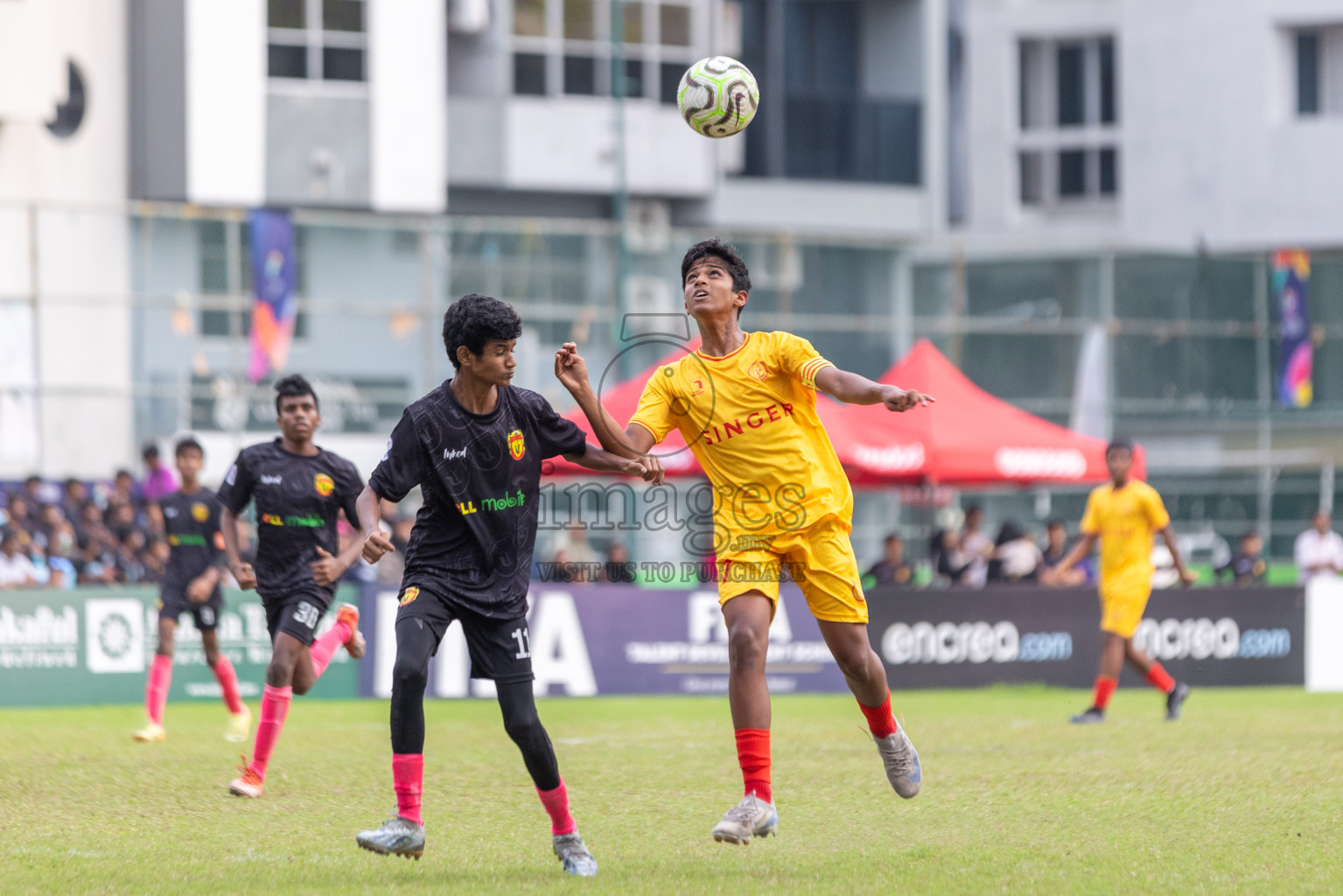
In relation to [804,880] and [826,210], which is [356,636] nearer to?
[804,880]

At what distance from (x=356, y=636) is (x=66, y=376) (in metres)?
18.4

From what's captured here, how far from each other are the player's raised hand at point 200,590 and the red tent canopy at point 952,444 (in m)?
8.18

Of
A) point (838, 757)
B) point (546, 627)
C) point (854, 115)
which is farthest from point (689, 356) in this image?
point (854, 115)

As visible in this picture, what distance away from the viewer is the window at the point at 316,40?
3125 centimetres

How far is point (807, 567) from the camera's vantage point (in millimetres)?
8148

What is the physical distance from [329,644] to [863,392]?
435 centimetres

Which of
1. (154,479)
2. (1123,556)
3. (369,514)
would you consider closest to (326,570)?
(369,514)

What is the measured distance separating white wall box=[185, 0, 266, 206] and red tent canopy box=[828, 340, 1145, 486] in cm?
1377

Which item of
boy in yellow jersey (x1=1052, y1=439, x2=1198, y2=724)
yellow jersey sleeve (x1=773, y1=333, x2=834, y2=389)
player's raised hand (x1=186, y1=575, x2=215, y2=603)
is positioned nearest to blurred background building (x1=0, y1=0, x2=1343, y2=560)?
player's raised hand (x1=186, y1=575, x2=215, y2=603)

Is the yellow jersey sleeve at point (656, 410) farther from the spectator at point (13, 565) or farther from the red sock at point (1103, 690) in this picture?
the spectator at point (13, 565)

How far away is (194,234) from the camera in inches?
1138

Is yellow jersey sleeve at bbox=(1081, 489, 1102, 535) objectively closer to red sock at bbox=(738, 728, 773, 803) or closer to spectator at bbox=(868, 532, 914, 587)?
spectator at bbox=(868, 532, 914, 587)

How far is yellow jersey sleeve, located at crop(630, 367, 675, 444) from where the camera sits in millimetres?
8109

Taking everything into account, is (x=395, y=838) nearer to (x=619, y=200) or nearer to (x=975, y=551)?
(x=975, y=551)
